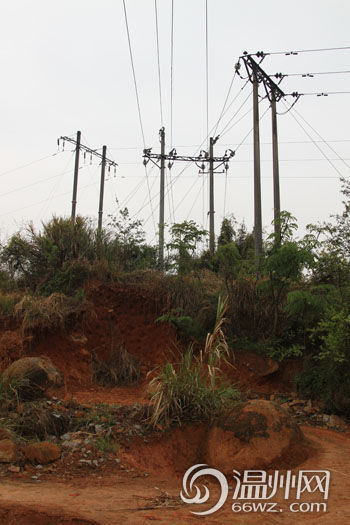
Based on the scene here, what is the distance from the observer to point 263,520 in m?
4.33

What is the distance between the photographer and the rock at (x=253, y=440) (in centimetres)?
607

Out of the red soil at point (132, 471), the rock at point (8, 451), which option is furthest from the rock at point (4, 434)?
the red soil at point (132, 471)

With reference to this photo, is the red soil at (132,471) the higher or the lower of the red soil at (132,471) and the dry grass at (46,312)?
the lower

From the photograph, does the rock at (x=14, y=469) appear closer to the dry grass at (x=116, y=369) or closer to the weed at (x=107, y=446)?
the weed at (x=107, y=446)

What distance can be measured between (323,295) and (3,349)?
7.65 metres

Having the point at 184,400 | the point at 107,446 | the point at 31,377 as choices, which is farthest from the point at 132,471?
the point at 31,377

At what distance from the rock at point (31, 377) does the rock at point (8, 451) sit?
6.46 feet

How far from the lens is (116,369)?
1110 cm

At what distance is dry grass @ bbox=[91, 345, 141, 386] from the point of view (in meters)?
10.9

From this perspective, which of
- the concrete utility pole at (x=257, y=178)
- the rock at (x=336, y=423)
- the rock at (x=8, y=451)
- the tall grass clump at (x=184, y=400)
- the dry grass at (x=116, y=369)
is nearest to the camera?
the rock at (x=8, y=451)

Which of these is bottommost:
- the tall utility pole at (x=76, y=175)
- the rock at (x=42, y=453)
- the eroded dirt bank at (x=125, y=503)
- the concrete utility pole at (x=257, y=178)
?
the eroded dirt bank at (x=125, y=503)

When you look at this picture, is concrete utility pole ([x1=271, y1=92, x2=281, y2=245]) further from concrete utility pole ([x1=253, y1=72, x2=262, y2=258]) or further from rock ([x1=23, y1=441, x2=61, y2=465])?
rock ([x1=23, y1=441, x2=61, y2=465])

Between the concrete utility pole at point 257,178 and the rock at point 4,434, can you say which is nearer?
the rock at point 4,434

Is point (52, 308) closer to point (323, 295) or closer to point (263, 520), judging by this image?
point (323, 295)
